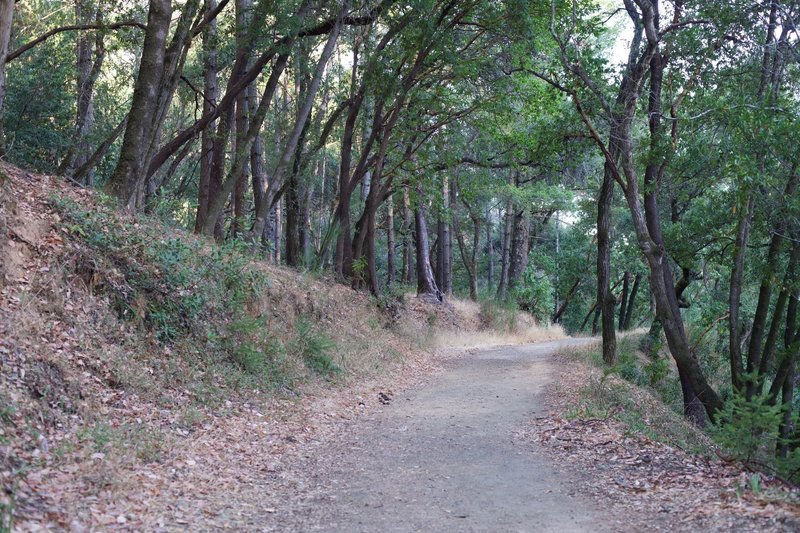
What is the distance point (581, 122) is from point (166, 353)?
985 centimetres

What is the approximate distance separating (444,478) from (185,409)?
325 centimetres

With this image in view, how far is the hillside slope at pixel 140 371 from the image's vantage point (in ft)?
19.2

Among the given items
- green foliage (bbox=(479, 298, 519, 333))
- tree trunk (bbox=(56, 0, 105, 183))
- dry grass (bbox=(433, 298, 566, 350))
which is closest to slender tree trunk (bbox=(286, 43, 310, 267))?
Answer: dry grass (bbox=(433, 298, 566, 350))

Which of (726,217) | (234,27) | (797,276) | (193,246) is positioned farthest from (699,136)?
(234,27)

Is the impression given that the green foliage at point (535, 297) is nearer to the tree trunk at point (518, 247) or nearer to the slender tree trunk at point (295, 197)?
the tree trunk at point (518, 247)

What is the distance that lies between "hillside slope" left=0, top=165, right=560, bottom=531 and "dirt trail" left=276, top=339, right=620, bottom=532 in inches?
25.7

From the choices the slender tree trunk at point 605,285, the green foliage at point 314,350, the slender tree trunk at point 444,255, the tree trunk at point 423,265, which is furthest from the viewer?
the slender tree trunk at point 444,255

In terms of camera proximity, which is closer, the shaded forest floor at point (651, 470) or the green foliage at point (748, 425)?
the shaded forest floor at point (651, 470)

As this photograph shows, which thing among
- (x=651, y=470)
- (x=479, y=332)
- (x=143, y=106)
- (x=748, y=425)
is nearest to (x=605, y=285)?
(x=479, y=332)

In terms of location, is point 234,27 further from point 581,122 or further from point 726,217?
point 726,217

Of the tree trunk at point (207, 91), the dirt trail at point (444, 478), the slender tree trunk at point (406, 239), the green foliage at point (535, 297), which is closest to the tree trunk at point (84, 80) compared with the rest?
the tree trunk at point (207, 91)

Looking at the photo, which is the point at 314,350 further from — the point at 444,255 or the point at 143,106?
the point at 444,255

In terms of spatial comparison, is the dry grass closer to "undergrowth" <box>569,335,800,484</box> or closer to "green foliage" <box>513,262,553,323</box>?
"green foliage" <box>513,262,553,323</box>

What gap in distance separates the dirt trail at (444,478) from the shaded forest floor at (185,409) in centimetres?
16
